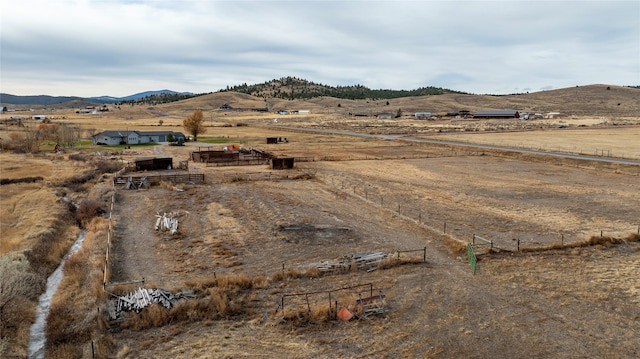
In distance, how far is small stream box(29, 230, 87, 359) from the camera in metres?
14.5

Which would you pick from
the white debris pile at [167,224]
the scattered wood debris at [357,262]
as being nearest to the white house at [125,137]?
the white debris pile at [167,224]

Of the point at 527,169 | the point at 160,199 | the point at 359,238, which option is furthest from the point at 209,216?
the point at 527,169

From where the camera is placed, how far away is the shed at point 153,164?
47.1 metres

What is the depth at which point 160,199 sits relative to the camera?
3378 centimetres

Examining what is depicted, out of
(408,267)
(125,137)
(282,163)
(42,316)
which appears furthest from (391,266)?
(125,137)

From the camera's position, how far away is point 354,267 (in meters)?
19.7

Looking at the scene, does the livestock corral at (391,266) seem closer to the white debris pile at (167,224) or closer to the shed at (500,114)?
the white debris pile at (167,224)

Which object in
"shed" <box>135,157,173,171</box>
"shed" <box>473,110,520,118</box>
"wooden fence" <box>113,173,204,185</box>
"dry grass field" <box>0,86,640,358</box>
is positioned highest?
"shed" <box>473,110,520,118</box>

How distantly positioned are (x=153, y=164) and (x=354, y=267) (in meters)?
34.4

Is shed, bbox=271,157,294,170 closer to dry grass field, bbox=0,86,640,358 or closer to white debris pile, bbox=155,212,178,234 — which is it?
dry grass field, bbox=0,86,640,358

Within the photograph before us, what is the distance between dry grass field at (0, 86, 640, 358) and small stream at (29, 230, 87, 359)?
583mm

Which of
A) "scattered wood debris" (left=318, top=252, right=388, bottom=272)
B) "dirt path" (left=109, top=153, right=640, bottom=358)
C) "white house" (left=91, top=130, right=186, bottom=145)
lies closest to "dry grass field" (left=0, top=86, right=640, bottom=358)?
"dirt path" (left=109, top=153, right=640, bottom=358)

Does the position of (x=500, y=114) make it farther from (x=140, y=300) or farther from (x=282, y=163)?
(x=140, y=300)

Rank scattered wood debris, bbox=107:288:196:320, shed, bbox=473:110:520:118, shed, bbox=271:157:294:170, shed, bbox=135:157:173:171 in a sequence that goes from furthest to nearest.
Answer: shed, bbox=473:110:520:118
shed, bbox=271:157:294:170
shed, bbox=135:157:173:171
scattered wood debris, bbox=107:288:196:320
